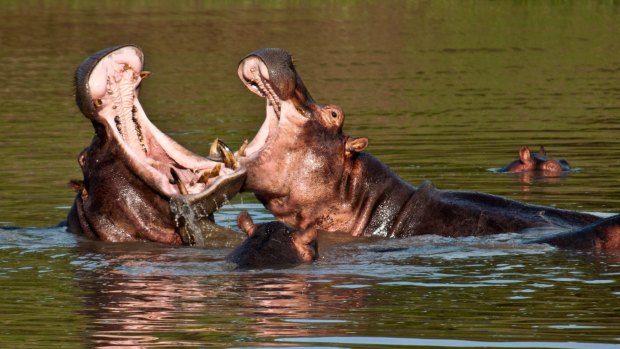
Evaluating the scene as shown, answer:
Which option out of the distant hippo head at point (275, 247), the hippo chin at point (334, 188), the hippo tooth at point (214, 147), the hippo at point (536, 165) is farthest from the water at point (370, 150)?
the hippo tooth at point (214, 147)

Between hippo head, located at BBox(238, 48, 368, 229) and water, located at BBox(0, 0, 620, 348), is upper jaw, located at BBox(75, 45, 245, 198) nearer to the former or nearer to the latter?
hippo head, located at BBox(238, 48, 368, 229)

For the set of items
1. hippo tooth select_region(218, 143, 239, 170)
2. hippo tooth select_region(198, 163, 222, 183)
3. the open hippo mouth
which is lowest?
hippo tooth select_region(198, 163, 222, 183)

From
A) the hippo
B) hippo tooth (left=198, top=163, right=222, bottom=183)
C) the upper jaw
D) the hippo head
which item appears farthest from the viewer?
the hippo

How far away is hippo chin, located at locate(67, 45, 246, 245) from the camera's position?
29.4ft

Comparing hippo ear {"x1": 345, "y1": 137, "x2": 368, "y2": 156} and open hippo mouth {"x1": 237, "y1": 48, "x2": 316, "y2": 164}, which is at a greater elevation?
open hippo mouth {"x1": 237, "y1": 48, "x2": 316, "y2": 164}

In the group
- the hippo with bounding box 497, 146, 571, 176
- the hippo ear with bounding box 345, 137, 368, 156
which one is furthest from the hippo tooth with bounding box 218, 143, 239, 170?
the hippo with bounding box 497, 146, 571, 176

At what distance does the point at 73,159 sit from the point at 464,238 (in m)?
6.59

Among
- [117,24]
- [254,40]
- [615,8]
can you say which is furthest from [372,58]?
[615,8]

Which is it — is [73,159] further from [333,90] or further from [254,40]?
[254,40]

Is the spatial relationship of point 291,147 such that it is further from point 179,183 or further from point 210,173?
point 179,183

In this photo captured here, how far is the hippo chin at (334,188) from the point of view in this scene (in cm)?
945

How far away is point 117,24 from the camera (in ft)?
108

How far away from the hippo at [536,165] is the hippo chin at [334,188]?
162 inches

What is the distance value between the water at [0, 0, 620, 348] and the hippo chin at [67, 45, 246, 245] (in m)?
0.18
